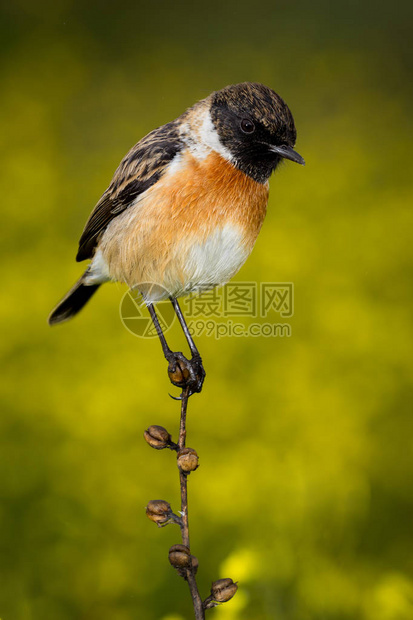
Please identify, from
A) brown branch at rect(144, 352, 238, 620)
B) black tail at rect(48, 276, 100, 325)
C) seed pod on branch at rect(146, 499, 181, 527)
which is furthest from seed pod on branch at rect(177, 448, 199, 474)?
black tail at rect(48, 276, 100, 325)

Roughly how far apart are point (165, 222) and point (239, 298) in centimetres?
109

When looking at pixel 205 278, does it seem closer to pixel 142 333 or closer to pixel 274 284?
pixel 142 333

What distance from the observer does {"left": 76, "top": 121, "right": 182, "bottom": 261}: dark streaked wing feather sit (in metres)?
2.49

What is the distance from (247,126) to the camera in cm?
224

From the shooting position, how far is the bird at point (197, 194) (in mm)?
2291

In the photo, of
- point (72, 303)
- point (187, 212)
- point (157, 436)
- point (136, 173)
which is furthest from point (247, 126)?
point (72, 303)

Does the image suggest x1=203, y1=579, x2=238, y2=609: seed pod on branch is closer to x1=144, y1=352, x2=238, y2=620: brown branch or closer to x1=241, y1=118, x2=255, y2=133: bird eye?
x1=144, y1=352, x2=238, y2=620: brown branch

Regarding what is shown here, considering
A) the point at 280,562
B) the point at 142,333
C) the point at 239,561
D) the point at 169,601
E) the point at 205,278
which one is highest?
the point at 205,278

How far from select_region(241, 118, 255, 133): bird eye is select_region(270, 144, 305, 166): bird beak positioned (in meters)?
0.09

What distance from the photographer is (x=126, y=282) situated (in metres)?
2.67

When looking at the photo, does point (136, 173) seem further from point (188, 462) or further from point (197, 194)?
point (188, 462)

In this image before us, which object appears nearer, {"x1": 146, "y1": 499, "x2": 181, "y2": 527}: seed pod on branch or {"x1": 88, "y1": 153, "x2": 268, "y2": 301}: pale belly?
{"x1": 146, "y1": 499, "x2": 181, "y2": 527}: seed pod on branch

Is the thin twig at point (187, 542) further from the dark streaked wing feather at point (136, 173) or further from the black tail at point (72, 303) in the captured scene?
the black tail at point (72, 303)

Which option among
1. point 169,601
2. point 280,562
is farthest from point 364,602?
point 169,601
